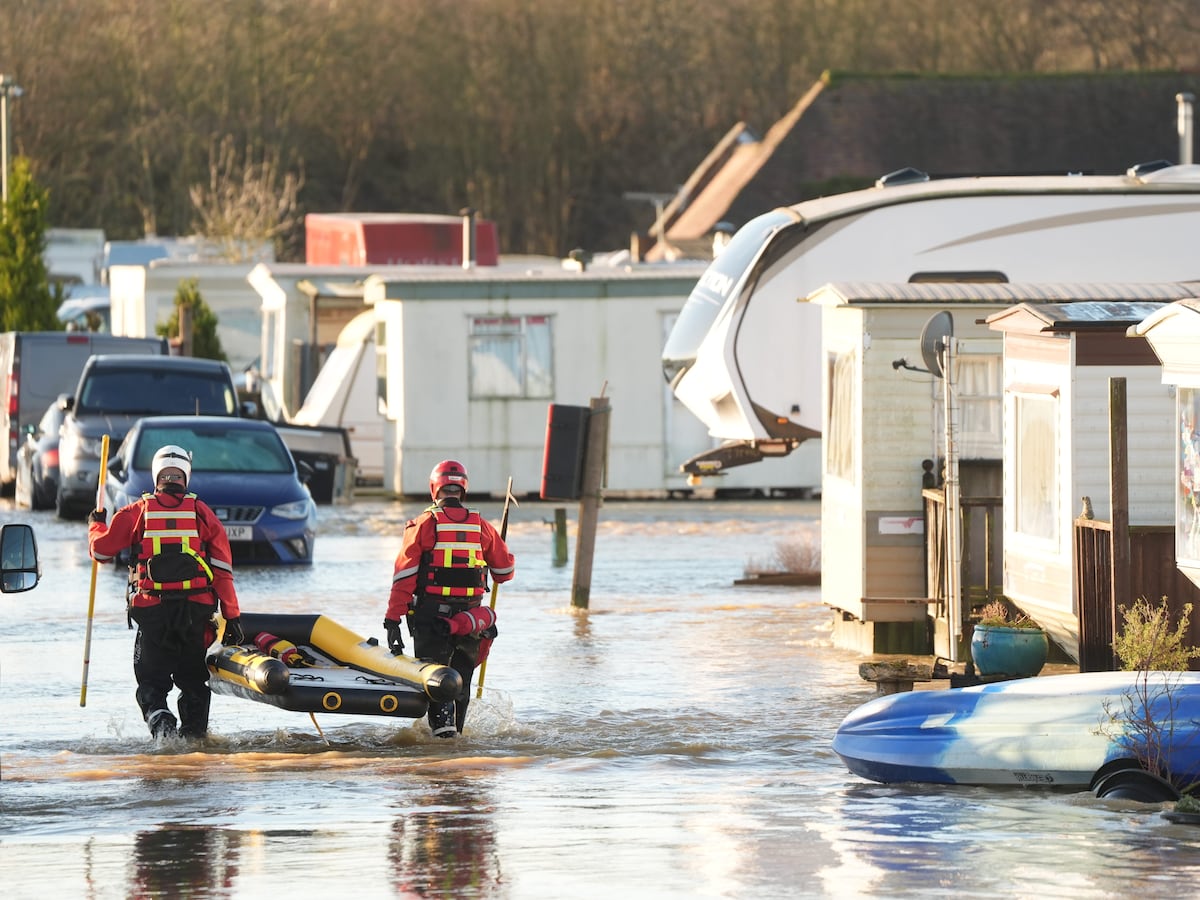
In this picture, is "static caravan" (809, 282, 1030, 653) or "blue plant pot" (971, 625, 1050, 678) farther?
"static caravan" (809, 282, 1030, 653)

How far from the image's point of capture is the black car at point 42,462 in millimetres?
31625

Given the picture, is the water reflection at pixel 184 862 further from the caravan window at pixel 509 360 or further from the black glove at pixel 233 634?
the caravan window at pixel 509 360

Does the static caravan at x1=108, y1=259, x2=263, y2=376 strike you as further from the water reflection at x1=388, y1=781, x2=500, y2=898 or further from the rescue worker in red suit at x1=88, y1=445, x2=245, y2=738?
the water reflection at x1=388, y1=781, x2=500, y2=898

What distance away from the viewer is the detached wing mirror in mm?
10742

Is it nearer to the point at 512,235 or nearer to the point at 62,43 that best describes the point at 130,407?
the point at 62,43

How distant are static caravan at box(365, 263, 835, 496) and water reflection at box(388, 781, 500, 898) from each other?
21983 mm

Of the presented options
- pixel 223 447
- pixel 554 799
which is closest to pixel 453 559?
pixel 554 799

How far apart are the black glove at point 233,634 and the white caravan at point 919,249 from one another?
973 centimetres

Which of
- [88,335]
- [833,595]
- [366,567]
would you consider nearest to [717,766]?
[833,595]

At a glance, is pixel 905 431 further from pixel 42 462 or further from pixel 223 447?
pixel 42 462

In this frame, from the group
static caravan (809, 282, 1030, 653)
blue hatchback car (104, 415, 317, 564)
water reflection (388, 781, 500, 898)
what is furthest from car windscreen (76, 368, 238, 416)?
water reflection (388, 781, 500, 898)

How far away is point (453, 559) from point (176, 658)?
1.55m

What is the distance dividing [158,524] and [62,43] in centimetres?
5634

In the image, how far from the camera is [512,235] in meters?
81.1
